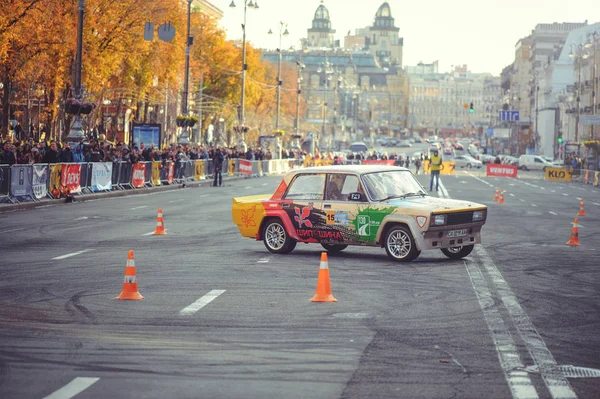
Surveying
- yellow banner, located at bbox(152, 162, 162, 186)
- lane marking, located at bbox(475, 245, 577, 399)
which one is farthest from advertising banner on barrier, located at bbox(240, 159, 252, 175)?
lane marking, located at bbox(475, 245, 577, 399)

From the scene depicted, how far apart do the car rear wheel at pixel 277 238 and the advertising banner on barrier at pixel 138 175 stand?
27.0 m

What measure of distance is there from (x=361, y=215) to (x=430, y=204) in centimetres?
103

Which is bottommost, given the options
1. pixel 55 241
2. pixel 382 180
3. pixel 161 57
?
pixel 55 241

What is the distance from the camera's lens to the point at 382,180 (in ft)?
62.6

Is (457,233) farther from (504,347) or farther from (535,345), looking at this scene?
(504,347)

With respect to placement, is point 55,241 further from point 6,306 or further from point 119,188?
point 119,188

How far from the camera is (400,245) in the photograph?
18.4m

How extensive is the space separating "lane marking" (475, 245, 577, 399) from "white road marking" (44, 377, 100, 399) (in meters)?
3.16

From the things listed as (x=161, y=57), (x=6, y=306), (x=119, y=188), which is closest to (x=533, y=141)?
(x=161, y=57)

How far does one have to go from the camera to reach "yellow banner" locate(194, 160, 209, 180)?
5931 centimetres

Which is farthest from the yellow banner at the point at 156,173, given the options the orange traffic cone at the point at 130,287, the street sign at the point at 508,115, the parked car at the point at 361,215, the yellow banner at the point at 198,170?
the street sign at the point at 508,115

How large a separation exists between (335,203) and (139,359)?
9.53 m

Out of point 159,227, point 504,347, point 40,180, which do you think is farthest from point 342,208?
point 40,180

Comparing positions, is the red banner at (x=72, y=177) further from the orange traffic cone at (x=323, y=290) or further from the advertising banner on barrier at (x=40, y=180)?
the orange traffic cone at (x=323, y=290)
